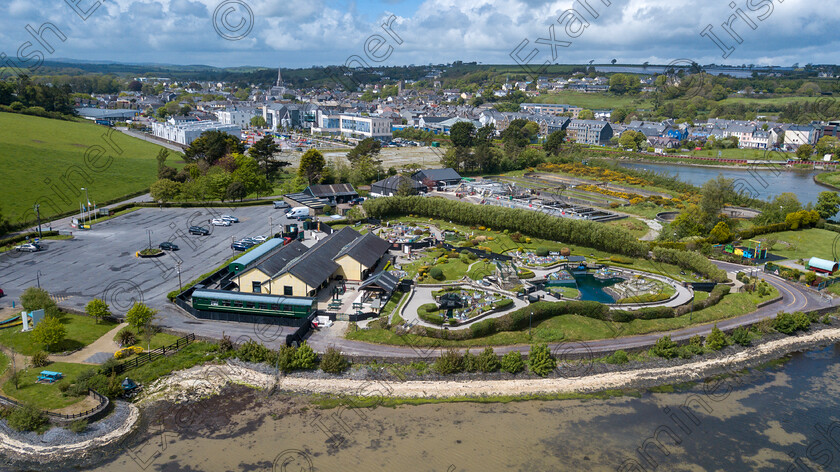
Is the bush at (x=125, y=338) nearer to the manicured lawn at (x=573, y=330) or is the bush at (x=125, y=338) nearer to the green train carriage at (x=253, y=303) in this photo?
the green train carriage at (x=253, y=303)

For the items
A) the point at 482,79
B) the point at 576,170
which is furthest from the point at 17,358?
the point at 482,79

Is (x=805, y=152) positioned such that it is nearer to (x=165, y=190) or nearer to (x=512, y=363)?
(x=512, y=363)

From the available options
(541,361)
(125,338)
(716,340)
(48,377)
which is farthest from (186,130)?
(716,340)

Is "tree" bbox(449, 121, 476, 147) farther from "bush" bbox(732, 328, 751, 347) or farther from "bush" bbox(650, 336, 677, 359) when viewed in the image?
"bush" bbox(650, 336, 677, 359)

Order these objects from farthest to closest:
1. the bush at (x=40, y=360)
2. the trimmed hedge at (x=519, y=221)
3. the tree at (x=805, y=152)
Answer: the tree at (x=805, y=152) → the trimmed hedge at (x=519, y=221) → the bush at (x=40, y=360)

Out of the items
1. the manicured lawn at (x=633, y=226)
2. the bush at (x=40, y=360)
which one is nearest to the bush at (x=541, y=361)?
the bush at (x=40, y=360)

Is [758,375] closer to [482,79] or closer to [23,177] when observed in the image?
[23,177]
